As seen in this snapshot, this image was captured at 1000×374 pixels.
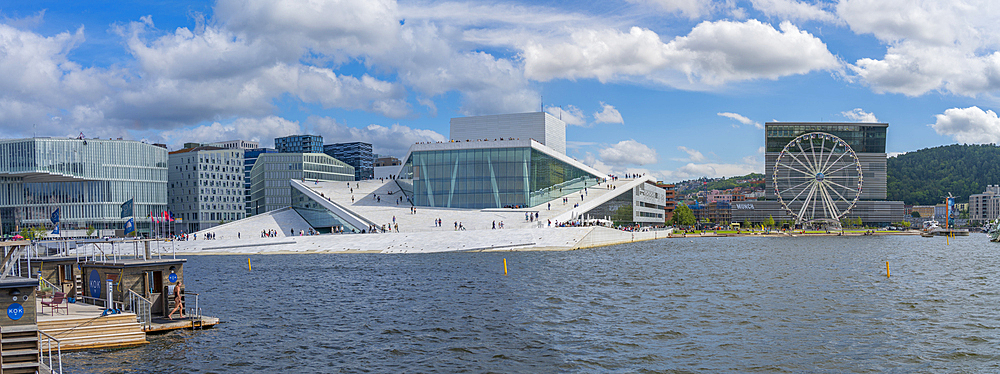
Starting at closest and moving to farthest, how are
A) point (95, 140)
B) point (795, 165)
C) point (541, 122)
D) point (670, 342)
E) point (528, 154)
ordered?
point (670, 342)
point (528, 154)
point (541, 122)
point (95, 140)
point (795, 165)

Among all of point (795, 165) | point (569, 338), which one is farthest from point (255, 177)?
point (569, 338)

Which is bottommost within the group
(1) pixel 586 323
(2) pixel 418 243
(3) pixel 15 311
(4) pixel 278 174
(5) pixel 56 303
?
(1) pixel 586 323

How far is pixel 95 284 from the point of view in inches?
926

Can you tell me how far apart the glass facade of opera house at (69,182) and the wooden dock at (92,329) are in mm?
98024

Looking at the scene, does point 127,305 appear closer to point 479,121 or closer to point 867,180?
point 479,121

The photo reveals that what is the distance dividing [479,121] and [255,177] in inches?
2198

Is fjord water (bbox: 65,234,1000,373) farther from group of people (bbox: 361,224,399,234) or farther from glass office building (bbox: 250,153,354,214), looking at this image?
glass office building (bbox: 250,153,354,214)

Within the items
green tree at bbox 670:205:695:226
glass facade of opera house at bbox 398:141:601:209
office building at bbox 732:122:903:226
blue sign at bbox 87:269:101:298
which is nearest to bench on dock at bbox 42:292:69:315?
blue sign at bbox 87:269:101:298

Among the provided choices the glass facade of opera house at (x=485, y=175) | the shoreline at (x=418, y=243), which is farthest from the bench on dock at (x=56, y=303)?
the glass facade of opera house at (x=485, y=175)

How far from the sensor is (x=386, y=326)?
2336cm

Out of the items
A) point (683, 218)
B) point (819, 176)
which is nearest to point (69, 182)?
point (683, 218)

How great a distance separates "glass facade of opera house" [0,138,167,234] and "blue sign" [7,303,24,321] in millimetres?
105844

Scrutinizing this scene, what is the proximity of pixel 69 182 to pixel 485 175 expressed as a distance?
71.8 metres

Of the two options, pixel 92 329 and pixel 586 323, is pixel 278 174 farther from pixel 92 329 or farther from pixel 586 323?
pixel 586 323
